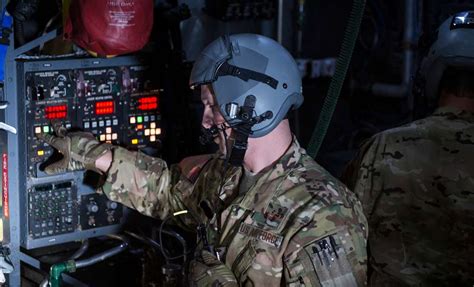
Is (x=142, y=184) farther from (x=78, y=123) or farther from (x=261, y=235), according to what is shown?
(x=261, y=235)

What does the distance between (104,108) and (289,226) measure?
1.25m

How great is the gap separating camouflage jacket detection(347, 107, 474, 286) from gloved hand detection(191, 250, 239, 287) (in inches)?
31.7

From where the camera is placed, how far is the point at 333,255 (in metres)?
2.89

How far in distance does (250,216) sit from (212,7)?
2076 millimetres

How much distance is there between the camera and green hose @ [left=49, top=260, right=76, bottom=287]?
367 centimetres

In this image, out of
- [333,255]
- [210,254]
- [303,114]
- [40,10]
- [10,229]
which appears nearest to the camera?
[333,255]

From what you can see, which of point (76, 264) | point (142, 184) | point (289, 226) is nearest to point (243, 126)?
point (289, 226)

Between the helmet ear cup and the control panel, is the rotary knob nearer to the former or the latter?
Answer: the control panel

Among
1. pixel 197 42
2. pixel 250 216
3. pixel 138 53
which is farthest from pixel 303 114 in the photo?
pixel 250 216

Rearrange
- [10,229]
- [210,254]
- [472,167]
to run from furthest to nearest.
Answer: [10,229] < [472,167] < [210,254]

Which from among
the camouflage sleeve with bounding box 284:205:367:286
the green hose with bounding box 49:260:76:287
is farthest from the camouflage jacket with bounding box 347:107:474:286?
the green hose with bounding box 49:260:76:287

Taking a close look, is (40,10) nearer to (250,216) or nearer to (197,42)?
(197,42)

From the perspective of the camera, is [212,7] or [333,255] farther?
[212,7]

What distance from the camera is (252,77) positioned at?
3.02m
